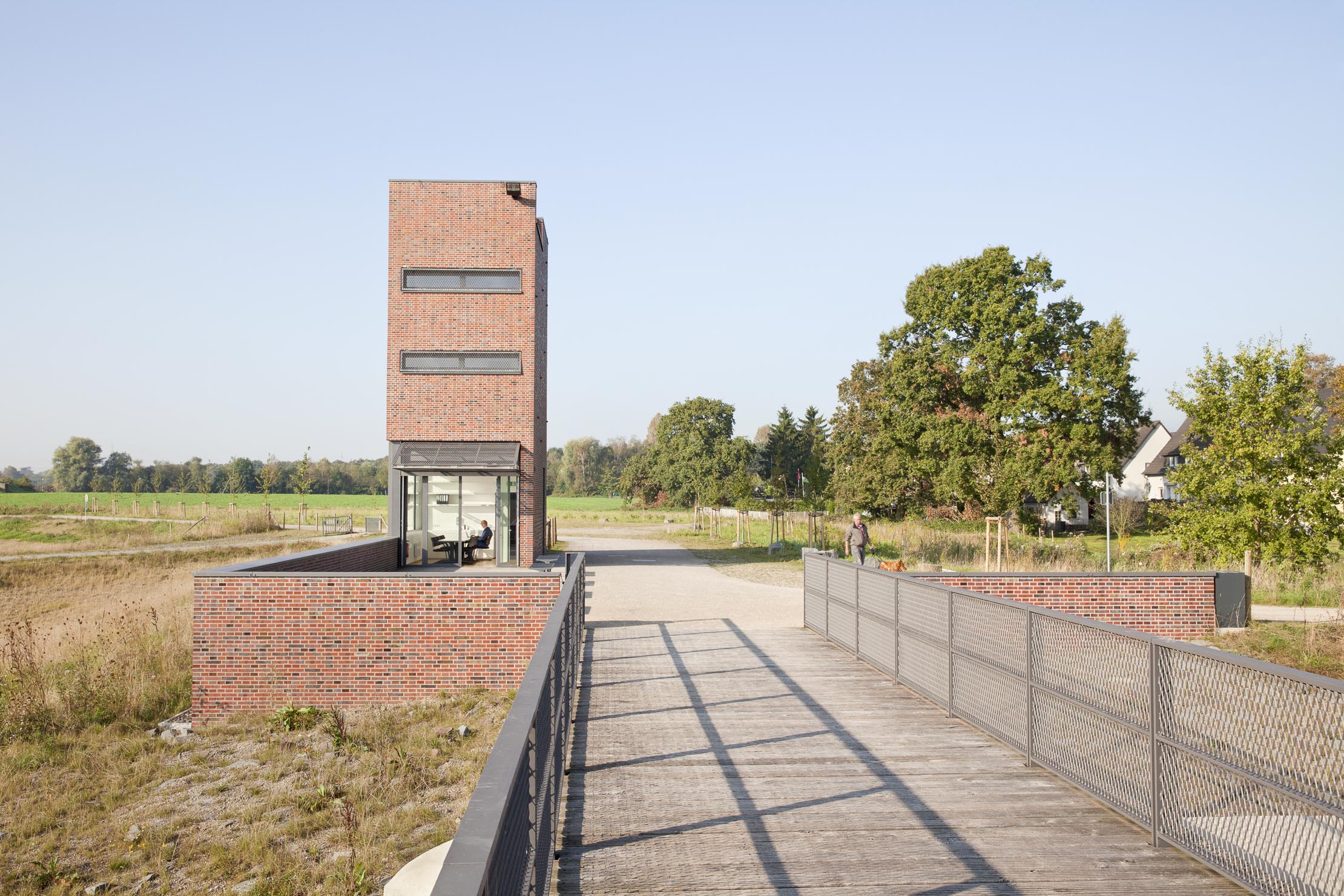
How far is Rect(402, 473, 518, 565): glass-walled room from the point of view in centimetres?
2295

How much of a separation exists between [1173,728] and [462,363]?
20.5m

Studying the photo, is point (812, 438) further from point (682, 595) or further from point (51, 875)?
point (51, 875)

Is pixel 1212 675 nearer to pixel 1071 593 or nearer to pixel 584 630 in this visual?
pixel 1071 593

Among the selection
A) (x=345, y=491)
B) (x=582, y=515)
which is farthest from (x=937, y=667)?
(x=345, y=491)

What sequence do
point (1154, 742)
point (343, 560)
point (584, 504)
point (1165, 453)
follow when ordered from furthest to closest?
1. point (584, 504)
2. point (1165, 453)
3. point (343, 560)
4. point (1154, 742)

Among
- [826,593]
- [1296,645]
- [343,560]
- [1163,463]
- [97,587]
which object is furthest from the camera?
[1163,463]

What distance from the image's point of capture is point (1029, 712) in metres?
6.33

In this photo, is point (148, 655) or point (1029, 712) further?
point (148, 655)

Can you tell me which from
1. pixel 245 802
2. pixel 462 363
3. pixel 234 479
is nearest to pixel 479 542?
pixel 462 363

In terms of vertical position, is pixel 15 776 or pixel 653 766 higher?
pixel 653 766

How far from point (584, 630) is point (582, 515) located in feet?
206

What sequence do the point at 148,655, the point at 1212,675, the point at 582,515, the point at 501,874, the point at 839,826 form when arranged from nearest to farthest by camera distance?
the point at 501,874 < the point at 1212,675 < the point at 839,826 < the point at 148,655 < the point at 582,515

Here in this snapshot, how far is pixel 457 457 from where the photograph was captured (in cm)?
2258

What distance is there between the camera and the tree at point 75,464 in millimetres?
115312
